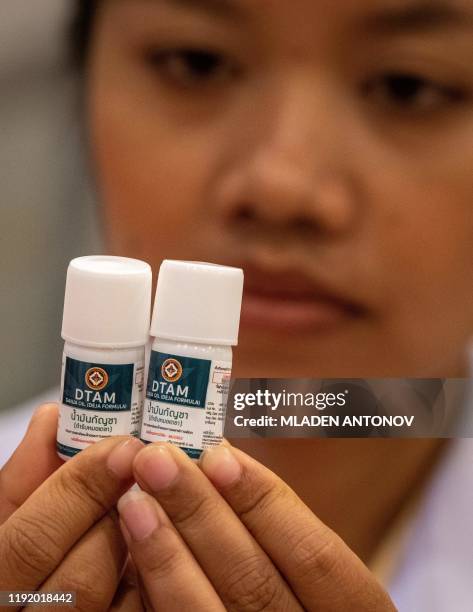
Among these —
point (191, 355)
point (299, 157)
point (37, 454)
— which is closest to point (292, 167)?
point (299, 157)

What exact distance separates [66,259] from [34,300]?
2.0 inches

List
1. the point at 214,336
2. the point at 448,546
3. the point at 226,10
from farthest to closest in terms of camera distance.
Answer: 1. the point at 448,546
2. the point at 226,10
3. the point at 214,336

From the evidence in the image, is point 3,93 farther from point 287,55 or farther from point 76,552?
point 76,552

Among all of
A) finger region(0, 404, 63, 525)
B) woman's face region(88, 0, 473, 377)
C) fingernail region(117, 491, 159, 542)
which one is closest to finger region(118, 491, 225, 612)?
fingernail region(117, 491, 159, 542)

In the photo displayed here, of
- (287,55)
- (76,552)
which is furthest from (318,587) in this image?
(287,55)

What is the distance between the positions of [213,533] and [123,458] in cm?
8

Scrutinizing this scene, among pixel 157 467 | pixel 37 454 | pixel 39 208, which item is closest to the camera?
pixel 157 467

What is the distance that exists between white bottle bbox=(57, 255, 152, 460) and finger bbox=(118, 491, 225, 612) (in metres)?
0.06

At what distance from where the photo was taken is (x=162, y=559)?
0.49 m

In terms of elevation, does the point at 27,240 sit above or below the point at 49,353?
above

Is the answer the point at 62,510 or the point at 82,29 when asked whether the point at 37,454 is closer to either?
the point at 62,510

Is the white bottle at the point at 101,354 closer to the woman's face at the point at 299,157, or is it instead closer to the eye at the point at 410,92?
the woman's face at the point at 299,157

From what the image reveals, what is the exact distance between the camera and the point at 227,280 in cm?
52

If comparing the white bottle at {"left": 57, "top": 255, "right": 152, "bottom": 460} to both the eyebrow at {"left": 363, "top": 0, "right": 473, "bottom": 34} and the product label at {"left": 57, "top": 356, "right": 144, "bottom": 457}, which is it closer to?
the product label at {"left": 57, "top": 356, "right": 144, "bottom": 457}
